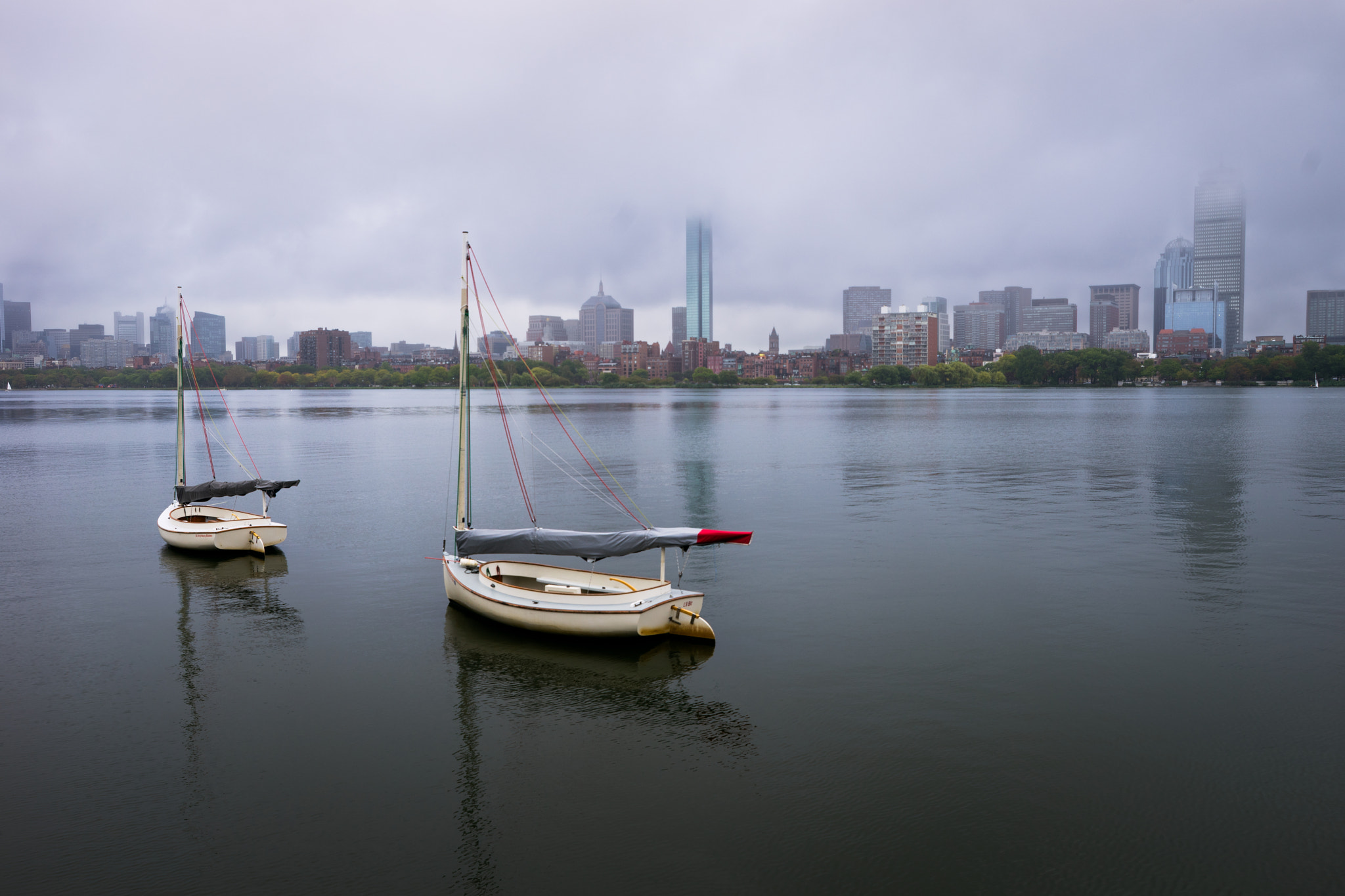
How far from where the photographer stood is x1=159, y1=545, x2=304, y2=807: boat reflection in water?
19500mm

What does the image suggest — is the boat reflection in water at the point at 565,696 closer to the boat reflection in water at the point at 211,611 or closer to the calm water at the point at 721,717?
the calm water at the point at 721,717

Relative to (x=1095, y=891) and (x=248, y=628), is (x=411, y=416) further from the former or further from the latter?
(x=1095, y=891)

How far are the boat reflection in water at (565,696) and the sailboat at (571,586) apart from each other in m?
0.55

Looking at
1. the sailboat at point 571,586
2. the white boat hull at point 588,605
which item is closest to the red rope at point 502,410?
the sailboat at point 571,586

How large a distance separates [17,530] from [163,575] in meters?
15.6

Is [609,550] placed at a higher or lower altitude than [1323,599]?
higher

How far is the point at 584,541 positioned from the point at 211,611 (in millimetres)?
12953

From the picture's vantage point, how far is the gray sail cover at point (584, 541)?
25500mm

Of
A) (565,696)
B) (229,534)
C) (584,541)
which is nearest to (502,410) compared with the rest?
(584,541)

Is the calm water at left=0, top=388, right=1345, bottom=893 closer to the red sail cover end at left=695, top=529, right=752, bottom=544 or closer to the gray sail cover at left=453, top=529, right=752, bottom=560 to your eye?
the gray sail cover at left=453, top=529, right=752, bottom=560

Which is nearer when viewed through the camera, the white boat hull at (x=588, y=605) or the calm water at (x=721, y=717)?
the calm water at (x=721, y=717)

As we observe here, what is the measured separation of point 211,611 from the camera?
28.6 meters

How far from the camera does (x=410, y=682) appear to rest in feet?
71.4

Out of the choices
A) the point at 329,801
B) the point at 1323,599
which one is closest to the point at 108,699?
the point at 329,801
